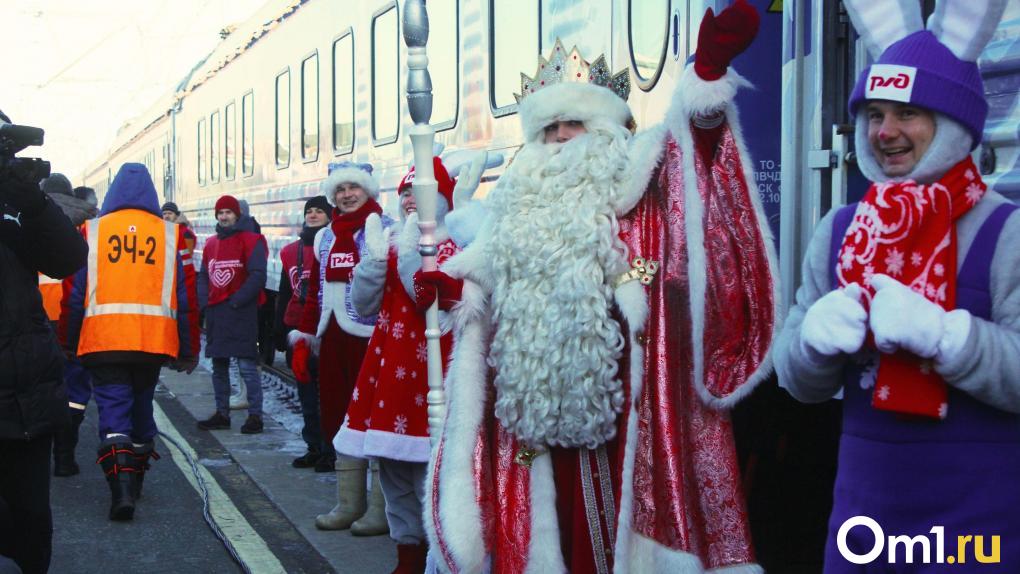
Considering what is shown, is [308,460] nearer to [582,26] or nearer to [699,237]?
[582,26]

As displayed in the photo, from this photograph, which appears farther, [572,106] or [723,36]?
[572,106]

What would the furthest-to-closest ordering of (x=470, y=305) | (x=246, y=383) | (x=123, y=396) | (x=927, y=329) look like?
1. (x=246, y=383)
2. (x=123, y=396)
3. (x=470, y=305)
4. (x=927, y=329)

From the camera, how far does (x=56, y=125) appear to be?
4612 cm

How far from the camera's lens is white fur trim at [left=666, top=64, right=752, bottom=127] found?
129 inches

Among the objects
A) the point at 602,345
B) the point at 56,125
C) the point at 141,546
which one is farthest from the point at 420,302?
the point at 56,125

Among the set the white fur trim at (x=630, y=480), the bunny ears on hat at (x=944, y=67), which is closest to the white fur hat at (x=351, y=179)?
the white fur trim at (x=630, y=480)

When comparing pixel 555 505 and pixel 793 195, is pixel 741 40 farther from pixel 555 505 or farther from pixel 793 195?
pixel 555 505

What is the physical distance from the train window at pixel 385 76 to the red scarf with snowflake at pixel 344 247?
7.24ft

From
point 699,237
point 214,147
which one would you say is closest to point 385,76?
point 699,237

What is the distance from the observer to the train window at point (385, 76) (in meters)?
8.11

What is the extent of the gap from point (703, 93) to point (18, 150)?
2.07 m

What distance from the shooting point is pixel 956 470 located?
2.30m

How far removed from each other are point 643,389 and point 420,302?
79cm

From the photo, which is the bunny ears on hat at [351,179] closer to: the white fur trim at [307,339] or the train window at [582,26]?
the white fur trim at [307,339]
